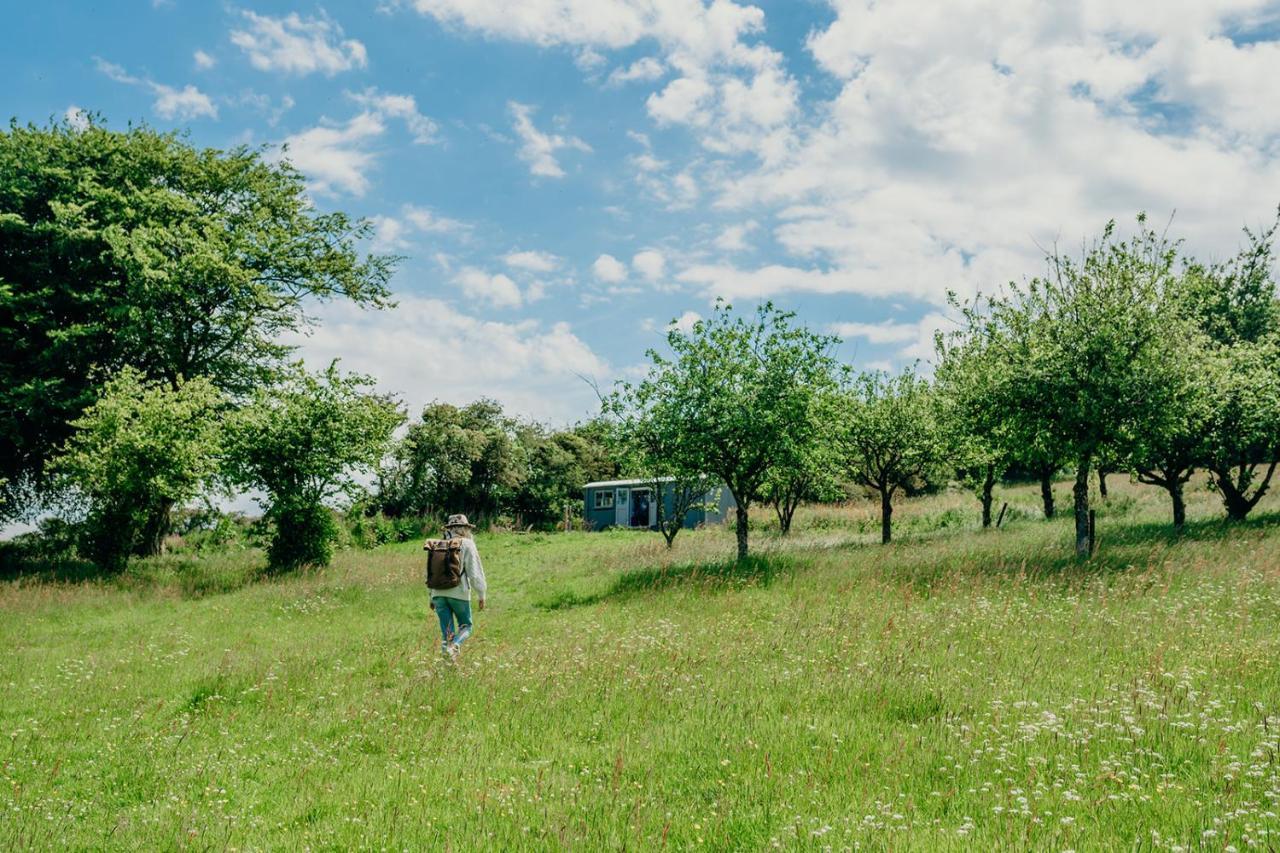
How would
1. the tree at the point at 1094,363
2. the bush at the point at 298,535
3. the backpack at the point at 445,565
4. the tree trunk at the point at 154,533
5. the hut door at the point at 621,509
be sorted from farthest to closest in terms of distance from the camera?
the hut door at the point at 621,509 → the tree trunk at the point at 154,533 → the bush at the point at 298,535 → the tree at the point at 1094,363 → the backpack at the point at 445,565

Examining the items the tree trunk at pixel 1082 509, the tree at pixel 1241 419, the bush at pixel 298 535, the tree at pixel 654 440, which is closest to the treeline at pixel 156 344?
the bush at pixel 298 535

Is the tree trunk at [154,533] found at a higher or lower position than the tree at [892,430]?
lower

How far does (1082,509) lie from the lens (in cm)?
1922

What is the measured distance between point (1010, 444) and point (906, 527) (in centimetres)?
1688

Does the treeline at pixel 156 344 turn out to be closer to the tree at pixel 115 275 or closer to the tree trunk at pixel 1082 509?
the tree at pixel 115 275

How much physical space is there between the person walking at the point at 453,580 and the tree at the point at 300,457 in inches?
639

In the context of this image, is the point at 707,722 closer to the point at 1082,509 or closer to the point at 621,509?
the point at 1082,509

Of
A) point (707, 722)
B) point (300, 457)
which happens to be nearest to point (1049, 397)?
point (707, 722)

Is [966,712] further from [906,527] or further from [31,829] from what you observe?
[906,527]

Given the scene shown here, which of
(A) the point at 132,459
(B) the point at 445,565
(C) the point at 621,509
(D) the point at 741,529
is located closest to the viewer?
(B) the point at 445,565

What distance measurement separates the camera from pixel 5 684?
A: 11500mm

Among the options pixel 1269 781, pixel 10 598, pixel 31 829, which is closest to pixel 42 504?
pixel 10 598

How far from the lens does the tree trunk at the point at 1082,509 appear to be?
18938 millimetres

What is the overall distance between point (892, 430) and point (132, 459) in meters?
26.7
